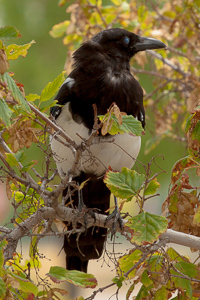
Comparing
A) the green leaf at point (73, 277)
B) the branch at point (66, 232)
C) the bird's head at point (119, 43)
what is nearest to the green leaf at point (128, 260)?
the branch at point (66, 232)

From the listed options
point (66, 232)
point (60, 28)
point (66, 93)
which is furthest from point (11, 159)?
point (60, 28)

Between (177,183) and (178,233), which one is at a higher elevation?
(177,183)

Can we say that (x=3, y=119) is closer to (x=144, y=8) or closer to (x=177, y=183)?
(x=177, y=183)

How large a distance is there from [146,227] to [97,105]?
1.21 m

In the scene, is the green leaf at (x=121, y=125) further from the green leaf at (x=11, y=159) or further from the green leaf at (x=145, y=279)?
the green leaf at (x=145, y=279)

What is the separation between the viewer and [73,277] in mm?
1711

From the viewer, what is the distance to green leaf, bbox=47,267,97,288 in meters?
1.68

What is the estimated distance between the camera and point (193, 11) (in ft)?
12.2

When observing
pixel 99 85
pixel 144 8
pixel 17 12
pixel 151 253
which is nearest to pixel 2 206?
pixel 17 12

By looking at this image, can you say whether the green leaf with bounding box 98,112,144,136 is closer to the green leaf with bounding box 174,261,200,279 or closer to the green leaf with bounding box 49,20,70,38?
the green leaf with bounding box 174,261,200,279

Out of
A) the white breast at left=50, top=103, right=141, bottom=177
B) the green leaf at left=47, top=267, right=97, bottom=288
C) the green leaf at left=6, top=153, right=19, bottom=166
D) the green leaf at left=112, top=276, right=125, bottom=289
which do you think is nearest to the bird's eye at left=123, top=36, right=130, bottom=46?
the white breast at left=50, top=103, right=141, bottom=177

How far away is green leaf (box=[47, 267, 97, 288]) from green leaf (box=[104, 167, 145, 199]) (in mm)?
333

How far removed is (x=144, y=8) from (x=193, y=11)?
0.46 metres

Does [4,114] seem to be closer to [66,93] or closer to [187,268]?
[187,268]
